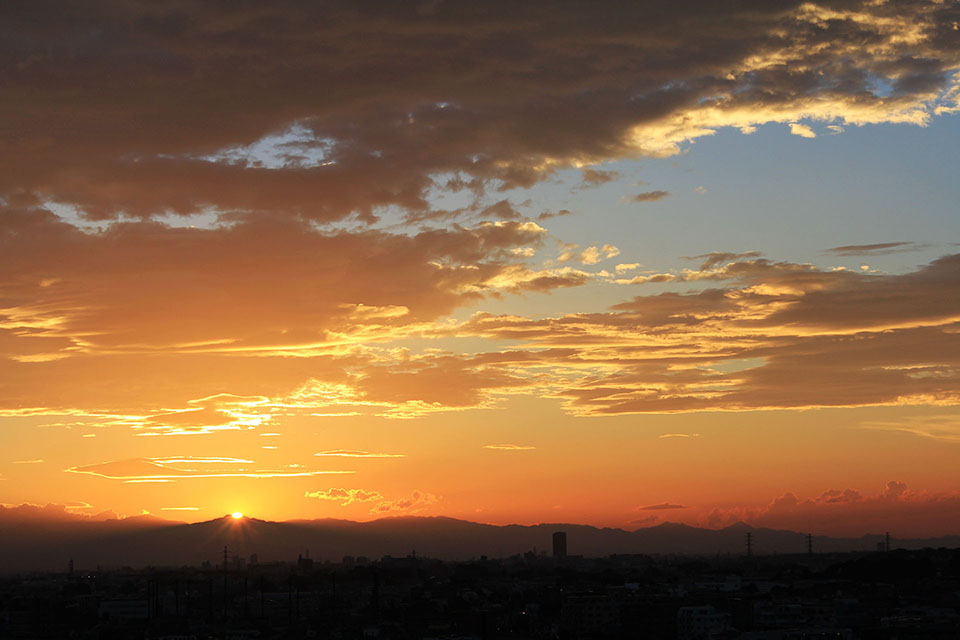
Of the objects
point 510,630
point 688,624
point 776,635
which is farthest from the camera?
point 510,630

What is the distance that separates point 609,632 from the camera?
243 ft

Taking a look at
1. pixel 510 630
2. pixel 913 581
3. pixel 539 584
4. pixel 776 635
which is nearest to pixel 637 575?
pixel 539 584

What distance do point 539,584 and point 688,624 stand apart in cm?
6083

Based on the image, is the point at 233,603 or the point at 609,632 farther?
the point at 233,603

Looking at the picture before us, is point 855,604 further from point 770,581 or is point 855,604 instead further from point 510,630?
point 770,581

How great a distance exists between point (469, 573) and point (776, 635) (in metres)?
104

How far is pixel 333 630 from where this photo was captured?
3142 inches

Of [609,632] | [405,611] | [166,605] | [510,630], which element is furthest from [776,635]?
[166,605]

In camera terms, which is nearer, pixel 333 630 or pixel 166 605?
pixel 333 630

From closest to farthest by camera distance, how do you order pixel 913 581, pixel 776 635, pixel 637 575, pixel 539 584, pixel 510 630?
pixel 776 635 → pixel 510 630 → pixel 913 581 → pixel 539 584 → pixel 637 575

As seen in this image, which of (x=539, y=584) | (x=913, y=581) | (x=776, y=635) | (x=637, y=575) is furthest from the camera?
(x=637, y=575)

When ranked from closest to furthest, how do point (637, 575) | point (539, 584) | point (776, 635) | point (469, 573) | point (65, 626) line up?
point (776, 635) → point (65, 626) → point (539, 584) → point (637, 575) → point (469, 573)

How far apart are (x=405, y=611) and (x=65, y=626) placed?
2869 centimetres

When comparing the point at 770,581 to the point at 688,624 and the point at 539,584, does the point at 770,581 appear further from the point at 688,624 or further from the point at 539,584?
the point at 688,624
